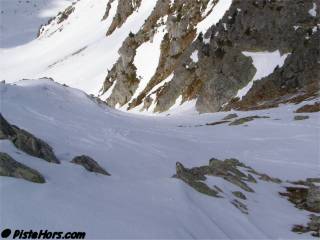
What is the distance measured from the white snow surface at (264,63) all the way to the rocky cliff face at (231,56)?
30cm

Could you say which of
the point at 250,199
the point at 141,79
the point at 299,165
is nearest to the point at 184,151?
the point at 299,165

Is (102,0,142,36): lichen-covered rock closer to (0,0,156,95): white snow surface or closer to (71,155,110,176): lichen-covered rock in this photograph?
(0,0,156,95): white snow surface

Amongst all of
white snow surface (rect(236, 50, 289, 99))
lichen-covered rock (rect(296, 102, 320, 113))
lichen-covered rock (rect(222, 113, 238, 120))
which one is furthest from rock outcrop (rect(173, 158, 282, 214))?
white snow surface (rect(236, 50, 289, 99))

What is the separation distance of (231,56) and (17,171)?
3490cm

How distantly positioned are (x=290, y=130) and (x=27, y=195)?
19033 millimetres

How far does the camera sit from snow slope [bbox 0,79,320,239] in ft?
36.1

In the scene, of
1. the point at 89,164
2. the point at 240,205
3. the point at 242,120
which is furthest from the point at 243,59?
the point at 89,164

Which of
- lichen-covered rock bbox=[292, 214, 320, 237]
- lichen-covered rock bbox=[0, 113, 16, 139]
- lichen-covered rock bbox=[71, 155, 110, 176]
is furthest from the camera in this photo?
lichen-covered rock bbox=[71, 155, 110, 176]

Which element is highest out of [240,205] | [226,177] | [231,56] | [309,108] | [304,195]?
[231,56]

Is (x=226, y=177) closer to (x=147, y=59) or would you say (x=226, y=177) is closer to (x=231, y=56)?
(x=231, y=56)

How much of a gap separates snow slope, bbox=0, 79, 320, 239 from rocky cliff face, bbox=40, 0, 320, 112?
8.31 meters

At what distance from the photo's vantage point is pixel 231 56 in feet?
149

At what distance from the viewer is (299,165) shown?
21922 millimetres

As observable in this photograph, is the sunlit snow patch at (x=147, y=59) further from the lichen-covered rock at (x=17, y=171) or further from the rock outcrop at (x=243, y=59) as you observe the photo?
the lichen-covered rock at (x=17, y=171)
